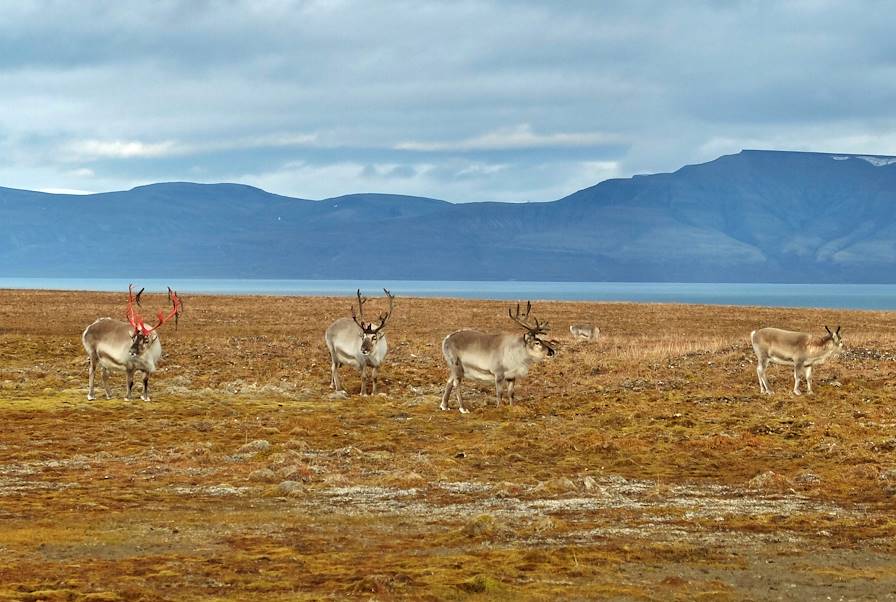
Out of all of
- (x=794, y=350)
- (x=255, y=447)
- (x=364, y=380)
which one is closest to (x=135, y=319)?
(x=364, y=380)

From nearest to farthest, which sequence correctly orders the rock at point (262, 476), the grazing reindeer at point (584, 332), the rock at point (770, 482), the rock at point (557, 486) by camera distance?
the rock at point (557, 486) → the rock at point (770, 482) → the rock at point (262, 476) → the grazing reindeer at point (584, 332)

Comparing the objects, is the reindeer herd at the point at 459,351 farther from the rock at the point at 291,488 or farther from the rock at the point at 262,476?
the rock at the point at 291,488

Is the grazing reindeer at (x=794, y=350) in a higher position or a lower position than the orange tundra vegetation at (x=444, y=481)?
higher

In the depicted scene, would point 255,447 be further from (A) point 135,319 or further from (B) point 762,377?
(B) point 762,377

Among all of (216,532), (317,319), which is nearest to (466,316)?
(317,319)

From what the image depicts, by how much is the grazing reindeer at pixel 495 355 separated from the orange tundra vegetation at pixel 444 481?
39.9 inches

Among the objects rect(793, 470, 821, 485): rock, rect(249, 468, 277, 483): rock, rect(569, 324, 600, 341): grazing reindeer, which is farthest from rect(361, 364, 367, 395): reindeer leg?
rect(569, 324, 600, 341): grazing reindeer

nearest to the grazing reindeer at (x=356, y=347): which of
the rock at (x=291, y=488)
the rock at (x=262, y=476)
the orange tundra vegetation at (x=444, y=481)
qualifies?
the orange tundra vegetation at (x=444, y=481)

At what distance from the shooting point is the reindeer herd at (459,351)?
2744 cm

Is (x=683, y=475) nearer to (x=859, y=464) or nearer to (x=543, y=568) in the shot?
(x=859, y=464)

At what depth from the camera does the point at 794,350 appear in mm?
29594

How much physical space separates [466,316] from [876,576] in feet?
172

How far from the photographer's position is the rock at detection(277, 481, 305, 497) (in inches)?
653

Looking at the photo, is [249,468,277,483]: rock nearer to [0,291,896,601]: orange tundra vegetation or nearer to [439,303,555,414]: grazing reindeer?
[0,291,896,601]: orange tundra vegetation
